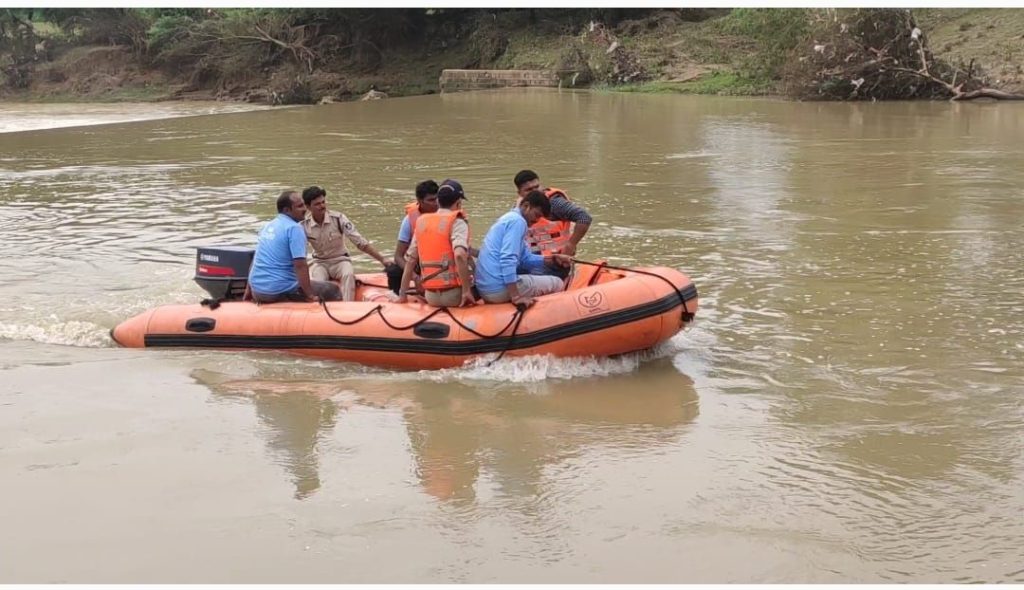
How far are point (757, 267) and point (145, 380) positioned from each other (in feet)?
16.0

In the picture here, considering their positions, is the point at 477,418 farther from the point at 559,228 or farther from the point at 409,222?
the point at 559,228

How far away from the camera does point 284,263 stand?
6898mm

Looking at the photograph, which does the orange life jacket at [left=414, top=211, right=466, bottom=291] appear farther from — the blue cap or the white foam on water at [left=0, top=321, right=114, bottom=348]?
the white foam on water at [left=0, top=321, right=114, bottom=348]

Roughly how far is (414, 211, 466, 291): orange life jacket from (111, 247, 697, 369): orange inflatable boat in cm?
17

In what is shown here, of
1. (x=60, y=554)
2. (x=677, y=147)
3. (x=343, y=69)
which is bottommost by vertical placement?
(x=60, y=554)

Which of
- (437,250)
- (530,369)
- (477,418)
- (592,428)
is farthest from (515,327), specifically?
(592,428)

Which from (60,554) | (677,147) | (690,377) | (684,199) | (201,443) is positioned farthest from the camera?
(677,147)

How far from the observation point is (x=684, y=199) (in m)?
12.3

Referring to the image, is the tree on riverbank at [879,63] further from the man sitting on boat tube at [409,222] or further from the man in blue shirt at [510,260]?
the man in blue shirt at [510,260]

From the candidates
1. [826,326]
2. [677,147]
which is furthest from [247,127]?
[826,326]

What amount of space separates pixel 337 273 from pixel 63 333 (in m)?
1.97

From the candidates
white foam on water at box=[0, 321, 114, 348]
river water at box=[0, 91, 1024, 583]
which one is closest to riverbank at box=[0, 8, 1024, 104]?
river water at box=[0, 91, 1024, 583]

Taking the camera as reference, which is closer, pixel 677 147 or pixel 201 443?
pixel 201 443

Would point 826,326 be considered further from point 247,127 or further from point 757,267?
point 247,127
